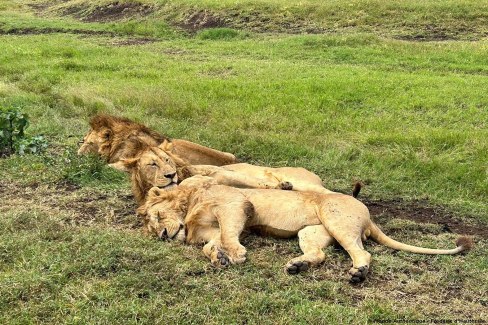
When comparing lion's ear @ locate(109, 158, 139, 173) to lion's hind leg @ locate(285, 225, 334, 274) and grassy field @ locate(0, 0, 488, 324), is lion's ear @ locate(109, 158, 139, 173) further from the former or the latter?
lion's hind leg @ locate(285, 225, 334, 274)

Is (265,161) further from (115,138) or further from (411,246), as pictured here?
Answer: (411,246)

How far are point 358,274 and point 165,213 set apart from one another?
1799mm

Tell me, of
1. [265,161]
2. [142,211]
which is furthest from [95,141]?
[265,161]

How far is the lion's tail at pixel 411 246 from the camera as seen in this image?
475 centimetres

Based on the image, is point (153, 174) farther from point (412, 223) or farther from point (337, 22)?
point (337, 22)

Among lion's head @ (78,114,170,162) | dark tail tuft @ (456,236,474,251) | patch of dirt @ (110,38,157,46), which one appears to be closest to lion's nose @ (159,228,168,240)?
lion's head @ (78,114,170,162)

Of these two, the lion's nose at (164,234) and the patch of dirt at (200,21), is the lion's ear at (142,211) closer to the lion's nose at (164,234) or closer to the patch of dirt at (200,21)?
the lion's nose at (164,234)

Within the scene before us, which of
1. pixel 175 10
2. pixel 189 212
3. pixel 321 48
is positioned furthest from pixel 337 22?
pixel 189 212

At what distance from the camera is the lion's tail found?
4750 mm

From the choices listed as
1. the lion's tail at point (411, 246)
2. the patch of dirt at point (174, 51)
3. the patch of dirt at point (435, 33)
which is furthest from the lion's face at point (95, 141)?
the patch of dirt at point (435, 33)

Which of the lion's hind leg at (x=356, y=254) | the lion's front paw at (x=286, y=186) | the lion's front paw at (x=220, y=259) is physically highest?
the lion's front paw at (x=286, y=186)

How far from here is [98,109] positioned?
33.0 feet

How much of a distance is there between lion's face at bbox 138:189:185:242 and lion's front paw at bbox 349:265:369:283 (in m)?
1.50

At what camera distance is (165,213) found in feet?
16.9
